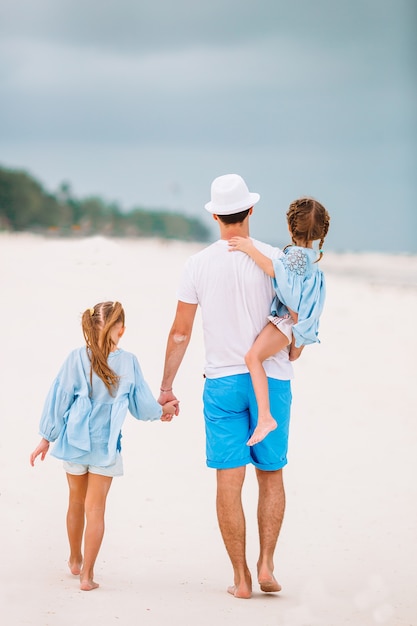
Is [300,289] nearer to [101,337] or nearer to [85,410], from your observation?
[101,337]

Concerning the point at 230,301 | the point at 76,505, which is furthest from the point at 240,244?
the point at 76,505

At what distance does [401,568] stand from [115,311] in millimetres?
1784

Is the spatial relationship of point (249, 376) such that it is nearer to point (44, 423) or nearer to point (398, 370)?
point (44, 423)

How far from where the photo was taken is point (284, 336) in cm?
333

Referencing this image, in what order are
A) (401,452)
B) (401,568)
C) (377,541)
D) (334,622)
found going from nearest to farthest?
(334,622) < (401,568) < (377,541) < (401,452)

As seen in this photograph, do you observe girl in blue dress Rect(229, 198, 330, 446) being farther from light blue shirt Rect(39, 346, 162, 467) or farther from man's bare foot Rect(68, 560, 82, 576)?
man's bare foot Rect(68, 560, 82, 576)

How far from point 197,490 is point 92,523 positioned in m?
2.17

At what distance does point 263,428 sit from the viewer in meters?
3.26

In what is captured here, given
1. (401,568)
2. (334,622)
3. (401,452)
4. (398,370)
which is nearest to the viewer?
(334,622)

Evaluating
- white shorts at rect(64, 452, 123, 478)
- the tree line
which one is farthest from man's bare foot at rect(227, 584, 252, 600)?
the tree line

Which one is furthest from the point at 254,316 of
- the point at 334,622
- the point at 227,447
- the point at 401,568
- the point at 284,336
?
the point at 401,568

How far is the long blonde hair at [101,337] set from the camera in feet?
10.7

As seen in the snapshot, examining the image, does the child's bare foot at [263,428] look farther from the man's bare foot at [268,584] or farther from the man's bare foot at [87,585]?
the man's bare foot at [87,585]

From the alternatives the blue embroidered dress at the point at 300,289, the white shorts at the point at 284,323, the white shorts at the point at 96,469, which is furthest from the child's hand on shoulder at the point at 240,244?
the white shorts at the point at 96,469
